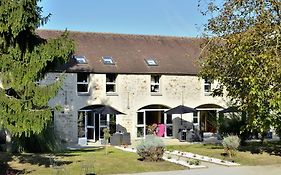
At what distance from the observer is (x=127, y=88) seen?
33688 mm

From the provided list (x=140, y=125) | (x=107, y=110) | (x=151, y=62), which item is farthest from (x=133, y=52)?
(x=107, y=110)

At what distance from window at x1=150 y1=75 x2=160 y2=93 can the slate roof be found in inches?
26.6

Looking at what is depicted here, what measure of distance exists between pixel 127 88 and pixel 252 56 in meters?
16.1

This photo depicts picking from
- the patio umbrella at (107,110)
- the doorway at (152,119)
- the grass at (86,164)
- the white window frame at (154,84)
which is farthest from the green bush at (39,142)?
the white window frame at (154,84)

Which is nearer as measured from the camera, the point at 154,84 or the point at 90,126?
the point at 90,126

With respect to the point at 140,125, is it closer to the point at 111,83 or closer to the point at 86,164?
the point at 111,83

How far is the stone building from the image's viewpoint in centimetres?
3206

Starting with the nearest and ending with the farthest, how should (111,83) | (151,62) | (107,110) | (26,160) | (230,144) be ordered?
(26,160)
(230,144)
(107,110)
(111,83)
(151,62)

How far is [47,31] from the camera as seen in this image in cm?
3609

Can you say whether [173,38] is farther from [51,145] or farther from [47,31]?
[51,145]

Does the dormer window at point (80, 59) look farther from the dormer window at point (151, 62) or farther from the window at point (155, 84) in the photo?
the window at point (155, 84)

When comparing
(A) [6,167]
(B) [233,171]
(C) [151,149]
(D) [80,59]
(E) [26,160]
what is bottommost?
(B) [233,171]

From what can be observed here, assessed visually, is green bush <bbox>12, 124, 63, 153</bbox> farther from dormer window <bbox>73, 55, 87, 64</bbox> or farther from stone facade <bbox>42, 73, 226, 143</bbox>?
dormer window <bbox>73, 55, 87, 64</bbox>

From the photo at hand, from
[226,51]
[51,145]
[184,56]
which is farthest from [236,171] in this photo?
[184,56]
